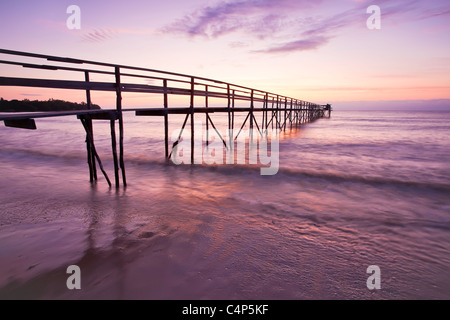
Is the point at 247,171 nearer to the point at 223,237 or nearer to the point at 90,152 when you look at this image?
the point at 90,152

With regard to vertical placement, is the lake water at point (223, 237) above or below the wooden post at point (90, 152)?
below

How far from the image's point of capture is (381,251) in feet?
12.1

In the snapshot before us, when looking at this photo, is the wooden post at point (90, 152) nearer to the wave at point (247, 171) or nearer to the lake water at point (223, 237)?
the lake water at point (223, 237)

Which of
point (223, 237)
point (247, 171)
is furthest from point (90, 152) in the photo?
point (247, 171)

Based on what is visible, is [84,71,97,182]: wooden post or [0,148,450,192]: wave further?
[0,148,450,192]: wave

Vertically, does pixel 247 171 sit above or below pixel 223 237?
above

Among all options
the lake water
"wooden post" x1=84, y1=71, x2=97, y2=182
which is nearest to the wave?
the lake water

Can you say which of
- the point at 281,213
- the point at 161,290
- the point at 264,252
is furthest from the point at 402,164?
the point at 161,290

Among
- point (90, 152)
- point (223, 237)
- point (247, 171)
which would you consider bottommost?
point (223, 237)

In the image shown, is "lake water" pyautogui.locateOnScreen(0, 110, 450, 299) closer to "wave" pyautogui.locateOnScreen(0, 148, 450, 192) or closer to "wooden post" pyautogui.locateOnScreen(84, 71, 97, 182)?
"wave" pyautogui.locateOnScreen(0, 148, 450, 192)

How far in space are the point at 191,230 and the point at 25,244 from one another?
7.99ft

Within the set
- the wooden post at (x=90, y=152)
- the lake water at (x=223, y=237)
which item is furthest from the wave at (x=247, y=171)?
the wooden post at (x=90, y=152)
